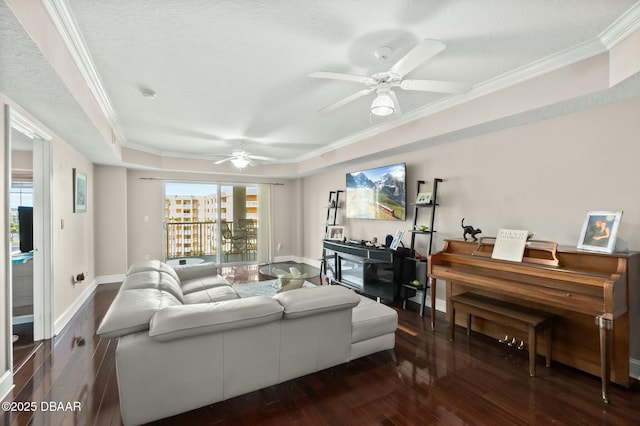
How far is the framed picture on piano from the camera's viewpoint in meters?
2.21

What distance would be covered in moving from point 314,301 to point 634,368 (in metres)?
2.55

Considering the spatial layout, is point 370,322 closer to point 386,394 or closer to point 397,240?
point 386,394

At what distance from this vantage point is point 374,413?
1881mm

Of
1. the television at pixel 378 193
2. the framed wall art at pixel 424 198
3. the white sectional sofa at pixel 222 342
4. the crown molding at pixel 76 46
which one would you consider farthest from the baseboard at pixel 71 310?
the framed wall art at pixel 424 198

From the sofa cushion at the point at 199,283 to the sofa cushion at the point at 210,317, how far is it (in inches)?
65.9

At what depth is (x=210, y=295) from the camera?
301 cm

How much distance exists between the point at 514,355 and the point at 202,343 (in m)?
2.69

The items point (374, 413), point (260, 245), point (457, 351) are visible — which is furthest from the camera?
point (260, 245)

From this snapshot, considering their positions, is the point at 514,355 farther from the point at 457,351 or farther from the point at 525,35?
the point at 525,35

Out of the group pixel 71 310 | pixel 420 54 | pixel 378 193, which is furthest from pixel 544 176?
pixel 71 310

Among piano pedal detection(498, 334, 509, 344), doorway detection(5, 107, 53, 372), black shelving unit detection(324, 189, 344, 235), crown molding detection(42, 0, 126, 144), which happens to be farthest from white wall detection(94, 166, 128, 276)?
piano pedal detection(498, 334, 509, 344)

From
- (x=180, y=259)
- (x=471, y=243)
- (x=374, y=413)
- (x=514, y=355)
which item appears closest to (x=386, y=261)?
(x=471, y=243)

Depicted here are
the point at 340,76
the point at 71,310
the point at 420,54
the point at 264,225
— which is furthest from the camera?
the point at 264,225

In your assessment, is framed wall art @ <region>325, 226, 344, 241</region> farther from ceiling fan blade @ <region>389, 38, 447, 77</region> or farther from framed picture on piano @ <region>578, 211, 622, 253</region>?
ceiling fan blade @ <region>389, 38, 447, 77</region>
